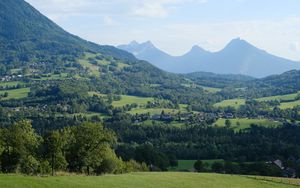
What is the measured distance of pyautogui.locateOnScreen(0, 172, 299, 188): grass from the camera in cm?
4188

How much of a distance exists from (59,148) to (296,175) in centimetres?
7244

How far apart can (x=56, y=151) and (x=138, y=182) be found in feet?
46.2

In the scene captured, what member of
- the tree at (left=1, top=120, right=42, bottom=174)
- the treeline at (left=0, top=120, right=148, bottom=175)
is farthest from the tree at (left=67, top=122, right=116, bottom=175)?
the tree at (left=1, top=120, right=42, bottom=174)

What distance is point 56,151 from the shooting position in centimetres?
6156

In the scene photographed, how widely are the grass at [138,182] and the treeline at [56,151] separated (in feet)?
27.4

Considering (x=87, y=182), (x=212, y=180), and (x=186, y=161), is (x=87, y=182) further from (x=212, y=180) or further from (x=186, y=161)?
(x=186, y=161)

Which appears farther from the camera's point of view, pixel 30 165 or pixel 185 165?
pixel 185 165

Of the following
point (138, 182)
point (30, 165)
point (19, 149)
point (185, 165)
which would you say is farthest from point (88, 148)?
point (185, 165)

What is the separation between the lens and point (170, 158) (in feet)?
417

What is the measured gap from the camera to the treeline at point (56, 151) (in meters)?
59.2

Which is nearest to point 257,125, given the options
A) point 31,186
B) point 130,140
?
point 130,140

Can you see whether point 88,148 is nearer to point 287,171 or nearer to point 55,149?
point 55,149

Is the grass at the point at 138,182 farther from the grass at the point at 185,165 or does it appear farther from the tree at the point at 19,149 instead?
the grass at the point at 185,165

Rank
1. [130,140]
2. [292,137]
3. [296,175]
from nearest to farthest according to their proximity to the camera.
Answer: [296,175]
[292,137]
[130,140]
